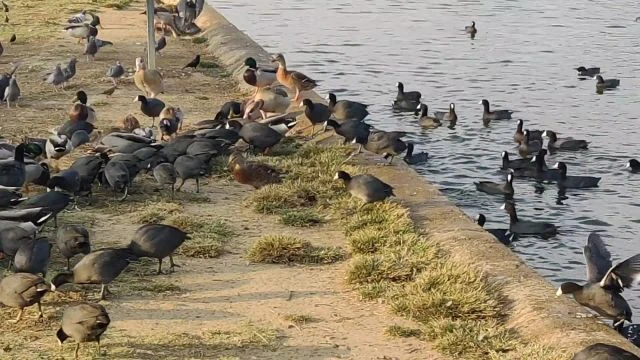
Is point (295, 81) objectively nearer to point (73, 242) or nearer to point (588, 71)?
point (588, 71)

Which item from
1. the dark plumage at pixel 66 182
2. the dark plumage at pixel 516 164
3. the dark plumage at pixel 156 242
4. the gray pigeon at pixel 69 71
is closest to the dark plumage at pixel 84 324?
the dark plumage at pixel 156 242

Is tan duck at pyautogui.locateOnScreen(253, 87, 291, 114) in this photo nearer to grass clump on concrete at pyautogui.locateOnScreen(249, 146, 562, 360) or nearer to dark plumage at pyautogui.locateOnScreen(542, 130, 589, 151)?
grass clump on concrete at pyautogui.locateOnScreen(249, 146, 562, 360)

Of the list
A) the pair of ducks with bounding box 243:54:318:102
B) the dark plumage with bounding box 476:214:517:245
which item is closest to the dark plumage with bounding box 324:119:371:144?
the dark plumage with bounding box 476:214:517:245

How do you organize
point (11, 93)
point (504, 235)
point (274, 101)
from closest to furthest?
point (504, 235) < point (274, 101) < point (11, 93)

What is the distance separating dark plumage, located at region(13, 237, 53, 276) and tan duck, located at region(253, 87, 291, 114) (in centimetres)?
627

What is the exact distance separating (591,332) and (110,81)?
37.3ft

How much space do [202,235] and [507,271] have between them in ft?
8.69

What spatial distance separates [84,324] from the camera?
21.7ft

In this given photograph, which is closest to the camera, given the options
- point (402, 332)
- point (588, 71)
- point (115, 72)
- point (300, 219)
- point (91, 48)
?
point (402, 332)

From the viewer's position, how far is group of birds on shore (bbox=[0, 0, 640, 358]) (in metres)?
7.67

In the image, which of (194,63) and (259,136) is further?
(194,63)

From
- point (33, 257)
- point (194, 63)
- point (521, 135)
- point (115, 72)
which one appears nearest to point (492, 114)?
point (521, 135)

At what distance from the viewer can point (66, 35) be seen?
2089 centimetres

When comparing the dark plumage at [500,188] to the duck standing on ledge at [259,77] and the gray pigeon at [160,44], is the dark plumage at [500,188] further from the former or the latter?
the gray pigeon at [160,44]
